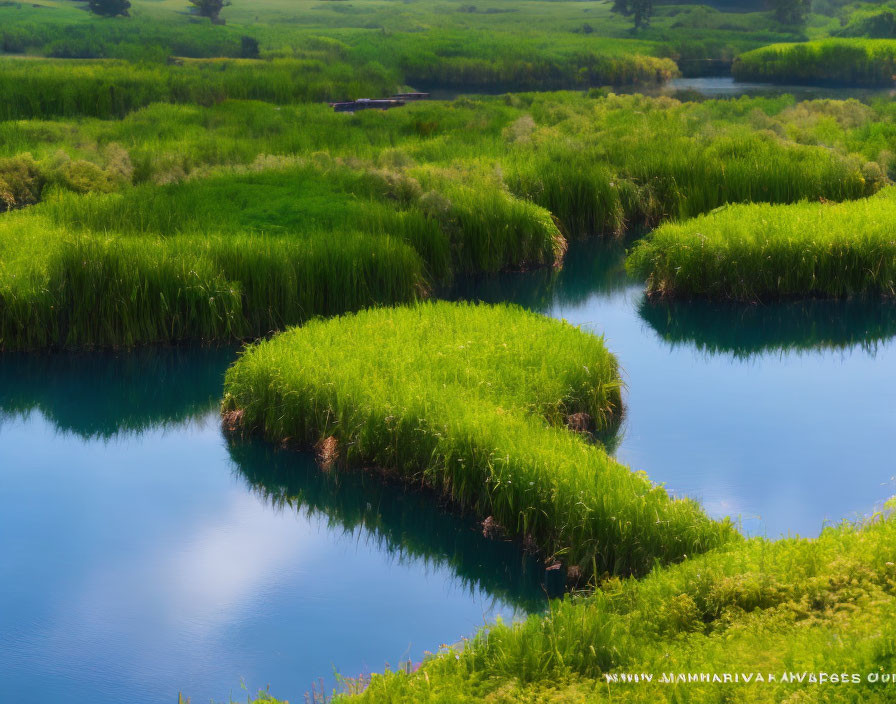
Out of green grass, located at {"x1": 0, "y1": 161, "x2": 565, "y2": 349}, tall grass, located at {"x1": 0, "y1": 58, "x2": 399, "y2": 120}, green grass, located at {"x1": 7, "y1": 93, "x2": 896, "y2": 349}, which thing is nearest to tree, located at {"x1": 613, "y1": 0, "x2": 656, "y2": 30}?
tall grass, located at {"x1": 0, "y1": 58, "x2": 399, "y2": 120}

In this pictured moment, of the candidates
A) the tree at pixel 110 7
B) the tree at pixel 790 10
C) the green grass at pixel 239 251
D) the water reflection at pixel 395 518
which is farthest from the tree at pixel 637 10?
the water reflection at pixel 395 518

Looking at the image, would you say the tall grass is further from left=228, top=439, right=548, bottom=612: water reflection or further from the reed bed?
the reed bed

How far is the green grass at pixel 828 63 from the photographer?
148 feet

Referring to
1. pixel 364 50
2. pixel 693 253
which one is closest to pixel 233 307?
pixel 693 253

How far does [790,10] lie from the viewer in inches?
2410

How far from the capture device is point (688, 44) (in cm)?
5506

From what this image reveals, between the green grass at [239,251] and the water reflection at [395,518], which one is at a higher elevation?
the green grass at [239,251]

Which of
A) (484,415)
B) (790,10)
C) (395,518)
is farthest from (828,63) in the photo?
(395,518)

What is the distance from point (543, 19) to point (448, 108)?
42.2m

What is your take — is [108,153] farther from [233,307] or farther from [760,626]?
[760,626]

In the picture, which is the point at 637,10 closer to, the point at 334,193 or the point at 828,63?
the point at 828,63

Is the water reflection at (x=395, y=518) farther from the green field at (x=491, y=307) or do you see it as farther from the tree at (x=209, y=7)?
the tree at (x=209, y=7)

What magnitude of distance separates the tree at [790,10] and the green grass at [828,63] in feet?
44.1

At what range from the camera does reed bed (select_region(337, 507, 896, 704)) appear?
4.99 metres
